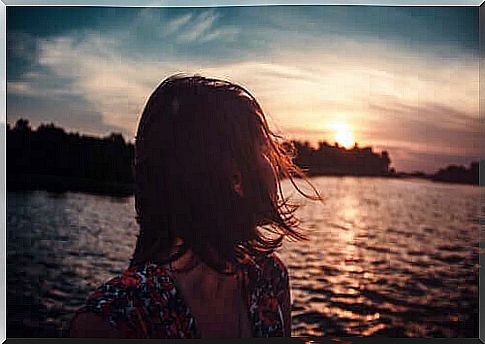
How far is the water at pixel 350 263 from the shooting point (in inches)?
242

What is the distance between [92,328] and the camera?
5375 millimetres

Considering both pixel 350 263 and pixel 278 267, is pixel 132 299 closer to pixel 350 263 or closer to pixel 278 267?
pixel 278 267

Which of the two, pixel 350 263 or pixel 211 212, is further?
pixel 350 263

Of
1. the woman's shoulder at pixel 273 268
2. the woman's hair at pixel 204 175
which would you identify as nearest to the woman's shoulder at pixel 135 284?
the woman's hair at pixel 204 175

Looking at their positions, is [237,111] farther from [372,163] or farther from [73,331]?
[73,331]

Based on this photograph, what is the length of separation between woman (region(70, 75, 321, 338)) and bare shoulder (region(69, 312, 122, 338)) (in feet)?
0.07

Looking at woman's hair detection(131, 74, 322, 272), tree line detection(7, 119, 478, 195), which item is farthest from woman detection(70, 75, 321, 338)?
tree line detection(7, 119, 478, 195)

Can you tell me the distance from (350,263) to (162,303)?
4.81ft

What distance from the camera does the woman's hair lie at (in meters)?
5.84

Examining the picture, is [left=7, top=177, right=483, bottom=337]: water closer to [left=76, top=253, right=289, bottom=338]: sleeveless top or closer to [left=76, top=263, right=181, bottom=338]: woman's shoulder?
[left=76, top=253, right=289, bottom=338]: sleeveless top

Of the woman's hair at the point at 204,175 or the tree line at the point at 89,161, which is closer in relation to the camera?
the woman's hair at the point at 204,175

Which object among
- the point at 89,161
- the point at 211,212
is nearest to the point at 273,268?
the point at 211,212

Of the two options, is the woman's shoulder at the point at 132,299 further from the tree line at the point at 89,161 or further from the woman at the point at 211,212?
the tree line at the point at 89,161

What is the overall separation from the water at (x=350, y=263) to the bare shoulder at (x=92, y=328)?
38cm
